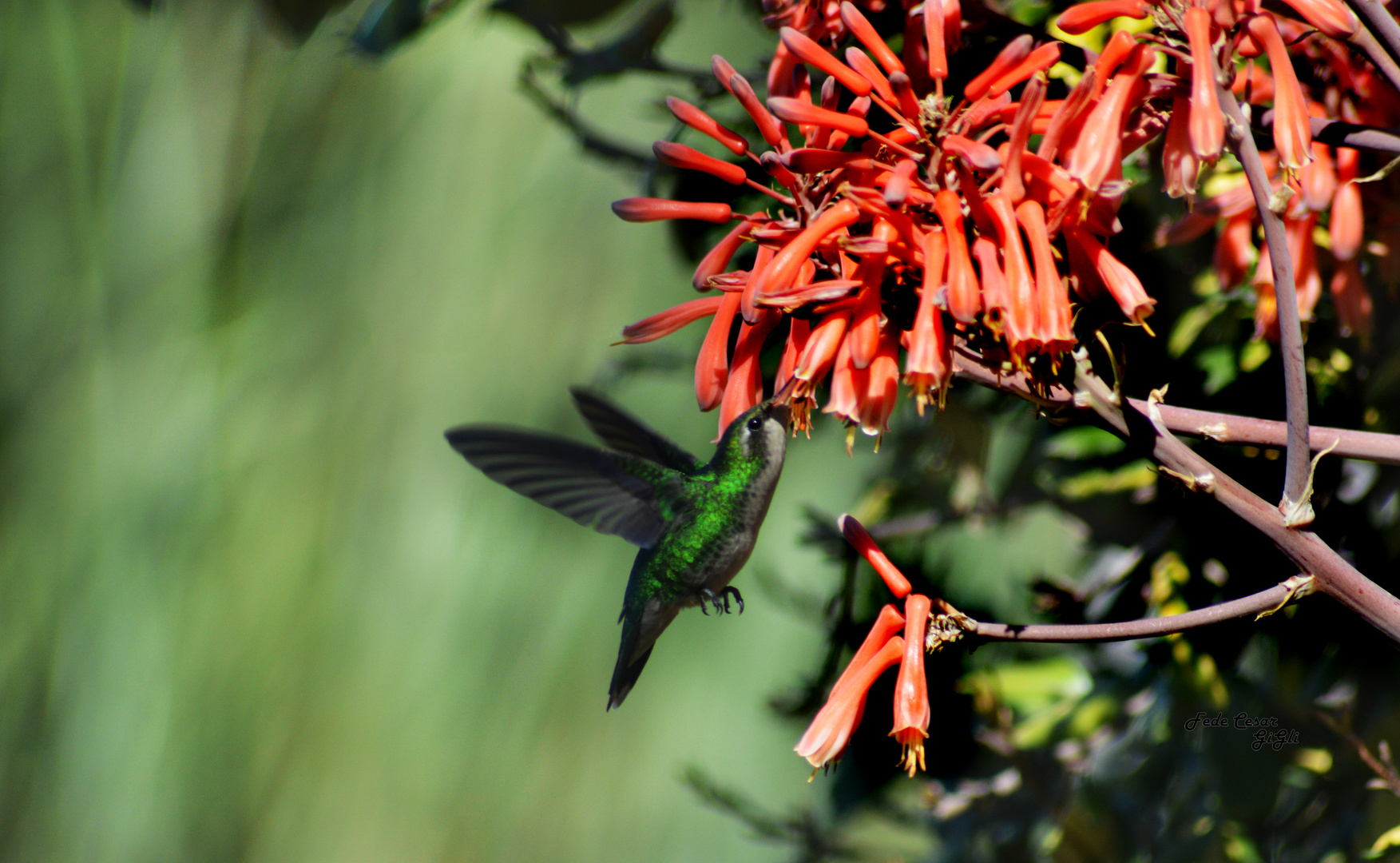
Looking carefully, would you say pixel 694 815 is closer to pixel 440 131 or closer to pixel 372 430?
pixel 372 430

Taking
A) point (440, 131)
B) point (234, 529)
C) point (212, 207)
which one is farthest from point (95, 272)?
point (440, 131)

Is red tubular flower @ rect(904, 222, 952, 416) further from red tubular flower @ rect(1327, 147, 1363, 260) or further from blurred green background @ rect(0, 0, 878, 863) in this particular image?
blurred green background @ rect(0, 0, 878, 863)

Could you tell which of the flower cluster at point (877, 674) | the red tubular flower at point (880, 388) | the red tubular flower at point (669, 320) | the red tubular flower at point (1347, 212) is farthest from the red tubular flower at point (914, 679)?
the red tubular flower at point (1347, 212)

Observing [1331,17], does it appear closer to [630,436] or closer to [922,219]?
[922,219]

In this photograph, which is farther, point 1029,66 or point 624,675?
point 624,675

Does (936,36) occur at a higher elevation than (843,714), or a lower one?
higher

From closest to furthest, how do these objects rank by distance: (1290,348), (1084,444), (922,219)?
(1290,348) → (922,219) → (1084,444)

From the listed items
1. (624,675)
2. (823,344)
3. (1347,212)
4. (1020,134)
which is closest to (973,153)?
(1020,134)

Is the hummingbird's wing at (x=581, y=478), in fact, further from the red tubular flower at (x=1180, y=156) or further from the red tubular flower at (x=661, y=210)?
the red tubular flower at (x=1180, y=156)
